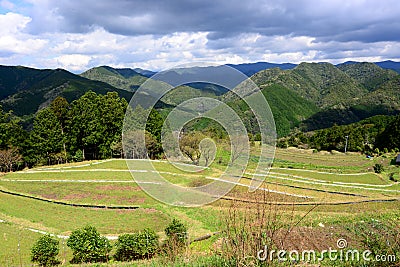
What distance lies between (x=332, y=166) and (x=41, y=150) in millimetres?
36466

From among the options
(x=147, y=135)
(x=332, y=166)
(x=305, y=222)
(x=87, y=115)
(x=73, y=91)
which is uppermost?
(x=73, y=91)

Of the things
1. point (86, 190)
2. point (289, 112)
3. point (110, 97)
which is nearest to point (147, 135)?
point (110, 97)

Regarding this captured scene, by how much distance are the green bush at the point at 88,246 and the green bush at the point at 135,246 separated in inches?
21.1

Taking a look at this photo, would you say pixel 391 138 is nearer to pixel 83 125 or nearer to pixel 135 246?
pixel 83 125

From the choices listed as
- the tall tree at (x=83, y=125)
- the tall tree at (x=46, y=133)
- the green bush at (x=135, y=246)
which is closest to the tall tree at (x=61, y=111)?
the tall tree at (x=46, y=133)

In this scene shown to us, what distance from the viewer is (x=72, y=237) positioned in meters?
11.9

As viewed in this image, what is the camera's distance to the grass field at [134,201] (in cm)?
1537

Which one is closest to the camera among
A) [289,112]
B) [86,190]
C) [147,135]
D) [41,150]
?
[86,190]

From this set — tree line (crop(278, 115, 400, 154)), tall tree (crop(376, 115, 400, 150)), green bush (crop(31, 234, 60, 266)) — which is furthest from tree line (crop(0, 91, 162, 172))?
tall tree (crop(376, 115, 400, 150))

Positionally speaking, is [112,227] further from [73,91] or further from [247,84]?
[73,91]

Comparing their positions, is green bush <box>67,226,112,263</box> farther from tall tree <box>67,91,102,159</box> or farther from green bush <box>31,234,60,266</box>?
tall tree <box>67,91,102,159</box>

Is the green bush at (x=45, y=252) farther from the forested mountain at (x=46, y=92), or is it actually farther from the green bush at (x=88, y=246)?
the forested mountain at (x=46, y=92)

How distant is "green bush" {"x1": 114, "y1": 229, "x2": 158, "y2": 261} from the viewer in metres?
11.7

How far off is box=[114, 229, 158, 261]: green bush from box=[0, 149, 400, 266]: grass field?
5.50 ft
